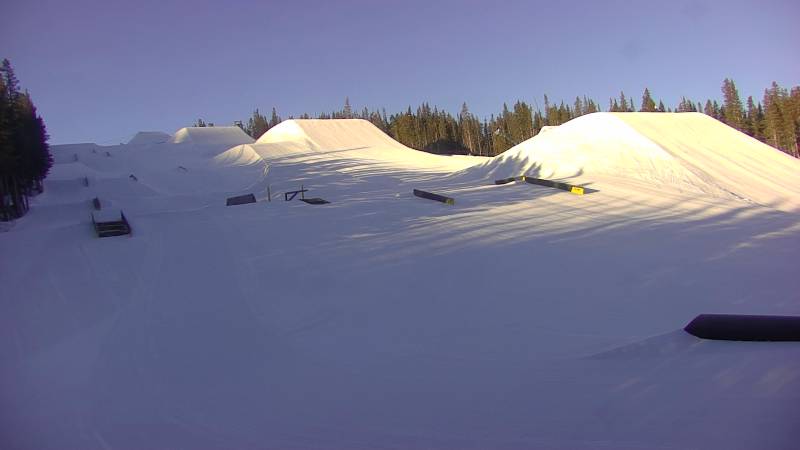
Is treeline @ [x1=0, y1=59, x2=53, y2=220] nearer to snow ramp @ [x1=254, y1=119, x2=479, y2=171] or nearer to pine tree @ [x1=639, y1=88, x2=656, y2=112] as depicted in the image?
snow ramp @ [x1=254, y1=119, x2=479, y2=171]

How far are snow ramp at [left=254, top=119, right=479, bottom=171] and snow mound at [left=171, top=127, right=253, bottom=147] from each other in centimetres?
477

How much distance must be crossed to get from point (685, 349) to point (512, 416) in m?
1.74

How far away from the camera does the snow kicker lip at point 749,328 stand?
11.3ft

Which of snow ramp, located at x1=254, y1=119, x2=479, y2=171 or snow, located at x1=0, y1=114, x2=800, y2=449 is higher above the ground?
snow ramp, located at x1=254, y1=119, x2=479, y2=171

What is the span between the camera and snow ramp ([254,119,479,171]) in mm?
30422

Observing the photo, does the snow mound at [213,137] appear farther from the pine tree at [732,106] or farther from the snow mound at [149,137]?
the pine tree at [732,106]

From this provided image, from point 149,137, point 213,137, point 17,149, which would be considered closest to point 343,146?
point 213,137

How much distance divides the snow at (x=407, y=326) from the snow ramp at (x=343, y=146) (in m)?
17.4

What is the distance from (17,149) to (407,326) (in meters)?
21.7

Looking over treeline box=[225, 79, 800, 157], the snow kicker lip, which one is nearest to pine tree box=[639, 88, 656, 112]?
treeline box=[225, 79, 800, 157]

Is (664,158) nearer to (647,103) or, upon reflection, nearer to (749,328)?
(749,328)

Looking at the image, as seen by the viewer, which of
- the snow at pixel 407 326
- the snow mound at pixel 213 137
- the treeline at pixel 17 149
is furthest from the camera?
the snow mound at pixel 213 137

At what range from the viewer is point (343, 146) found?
36438mm

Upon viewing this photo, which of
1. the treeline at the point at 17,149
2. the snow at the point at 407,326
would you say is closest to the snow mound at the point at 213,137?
the treeline at the point at 17,149
